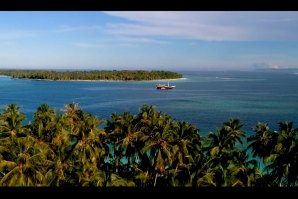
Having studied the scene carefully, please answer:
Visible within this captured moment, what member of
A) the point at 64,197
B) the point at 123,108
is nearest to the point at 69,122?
the point at 64,197

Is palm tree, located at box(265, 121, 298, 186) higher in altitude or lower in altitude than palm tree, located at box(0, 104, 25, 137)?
lower

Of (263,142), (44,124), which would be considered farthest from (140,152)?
(263,142)

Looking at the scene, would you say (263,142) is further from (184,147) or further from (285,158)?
(184,147)

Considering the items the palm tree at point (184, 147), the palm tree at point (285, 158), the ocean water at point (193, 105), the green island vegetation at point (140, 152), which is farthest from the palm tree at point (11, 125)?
the ocean water at point (193, 105)

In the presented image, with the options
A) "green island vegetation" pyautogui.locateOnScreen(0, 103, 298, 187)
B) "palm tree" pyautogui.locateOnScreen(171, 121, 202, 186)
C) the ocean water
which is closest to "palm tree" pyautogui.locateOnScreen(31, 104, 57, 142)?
"green island vegetation" pyautogui.locateOnScreen(0, 103, 298, 187)

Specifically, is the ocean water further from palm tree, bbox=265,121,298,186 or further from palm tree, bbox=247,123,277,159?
palm tree, bbox=265,121,298,186

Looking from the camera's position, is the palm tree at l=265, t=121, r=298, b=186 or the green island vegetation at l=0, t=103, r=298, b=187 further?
the palm tree at l=265, t=121, r=298, b=186

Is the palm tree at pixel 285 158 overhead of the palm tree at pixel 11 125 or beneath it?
beneath

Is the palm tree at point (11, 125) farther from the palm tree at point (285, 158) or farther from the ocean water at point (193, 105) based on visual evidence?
the ocean water at point (193, 105)

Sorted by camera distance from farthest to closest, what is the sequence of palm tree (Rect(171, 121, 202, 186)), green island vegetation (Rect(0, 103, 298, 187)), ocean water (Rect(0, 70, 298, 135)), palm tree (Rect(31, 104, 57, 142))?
1. ocean water (Rect(0, 70, 298, 135))
2. palm tree (Rect(31, 104, 57, 142))
3. palm tree (Rect(171, 121, 202, 186))
4. green island vegetation (Rect(0, 103, 298, 187))
